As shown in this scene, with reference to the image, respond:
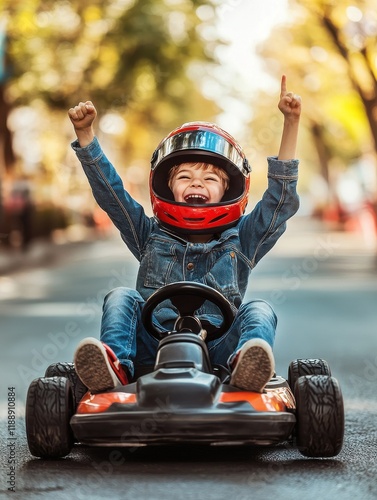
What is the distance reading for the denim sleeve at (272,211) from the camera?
5586mm

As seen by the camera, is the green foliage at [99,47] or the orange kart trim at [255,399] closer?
the orange kart trim at [255,399]

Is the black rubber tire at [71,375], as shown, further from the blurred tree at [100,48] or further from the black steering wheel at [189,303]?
the blurred tree at [100,48]

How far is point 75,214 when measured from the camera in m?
Result: 43.6

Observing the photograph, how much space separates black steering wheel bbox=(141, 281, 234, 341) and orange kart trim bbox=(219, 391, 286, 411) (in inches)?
20.4

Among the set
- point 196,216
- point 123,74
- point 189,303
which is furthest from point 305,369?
point 123,74

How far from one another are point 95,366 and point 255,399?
641mm

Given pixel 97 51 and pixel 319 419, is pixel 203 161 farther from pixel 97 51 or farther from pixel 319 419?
pixel 97 51

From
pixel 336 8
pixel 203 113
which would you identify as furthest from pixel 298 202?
pixel 203 113

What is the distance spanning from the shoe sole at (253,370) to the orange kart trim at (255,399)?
1.5 inches

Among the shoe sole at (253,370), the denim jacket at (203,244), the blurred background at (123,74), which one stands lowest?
the shoe sole at (253,370)

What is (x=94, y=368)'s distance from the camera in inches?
192

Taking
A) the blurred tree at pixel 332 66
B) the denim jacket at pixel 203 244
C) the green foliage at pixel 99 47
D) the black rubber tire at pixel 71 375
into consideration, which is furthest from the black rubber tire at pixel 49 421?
the green foliage at pixel 99 47

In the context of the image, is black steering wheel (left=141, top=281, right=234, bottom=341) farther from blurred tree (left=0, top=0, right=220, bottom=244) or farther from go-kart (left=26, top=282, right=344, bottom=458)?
blurred tree (left=0, top=0, right=220, bottom=244)

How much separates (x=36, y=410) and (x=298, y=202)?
159 cm
